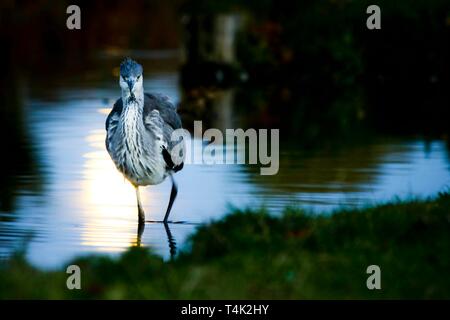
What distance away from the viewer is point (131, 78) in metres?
10.9

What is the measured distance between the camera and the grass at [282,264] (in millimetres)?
7922

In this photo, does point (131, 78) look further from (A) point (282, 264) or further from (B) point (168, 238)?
(A) point (282, 264)

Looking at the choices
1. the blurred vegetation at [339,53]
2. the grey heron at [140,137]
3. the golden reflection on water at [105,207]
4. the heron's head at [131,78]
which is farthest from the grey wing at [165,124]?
the blurred vegetation at [339,53]

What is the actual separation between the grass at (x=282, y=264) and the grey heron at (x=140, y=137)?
2.01 meters

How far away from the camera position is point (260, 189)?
508 inches

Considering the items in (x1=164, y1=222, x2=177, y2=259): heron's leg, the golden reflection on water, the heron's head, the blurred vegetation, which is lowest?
(x1=164, y1=222, x2=177, y2=259): heron's leg

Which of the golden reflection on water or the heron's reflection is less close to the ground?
the golden reflection on water

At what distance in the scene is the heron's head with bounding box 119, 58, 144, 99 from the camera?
1080 cm

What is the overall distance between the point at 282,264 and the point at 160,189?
545 cm

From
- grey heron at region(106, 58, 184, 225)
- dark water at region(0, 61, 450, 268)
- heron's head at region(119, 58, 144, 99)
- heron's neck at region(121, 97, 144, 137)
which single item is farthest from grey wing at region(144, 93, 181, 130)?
dark water at region(0, 61, 450, 268)

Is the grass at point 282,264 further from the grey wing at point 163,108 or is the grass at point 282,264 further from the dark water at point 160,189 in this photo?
the grey wing at point 163,108

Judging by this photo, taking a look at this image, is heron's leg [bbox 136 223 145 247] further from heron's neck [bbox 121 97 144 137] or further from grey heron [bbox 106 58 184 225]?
heron's neck [bbox 121 97 144 137]

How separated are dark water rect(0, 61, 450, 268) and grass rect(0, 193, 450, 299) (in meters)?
0.86
